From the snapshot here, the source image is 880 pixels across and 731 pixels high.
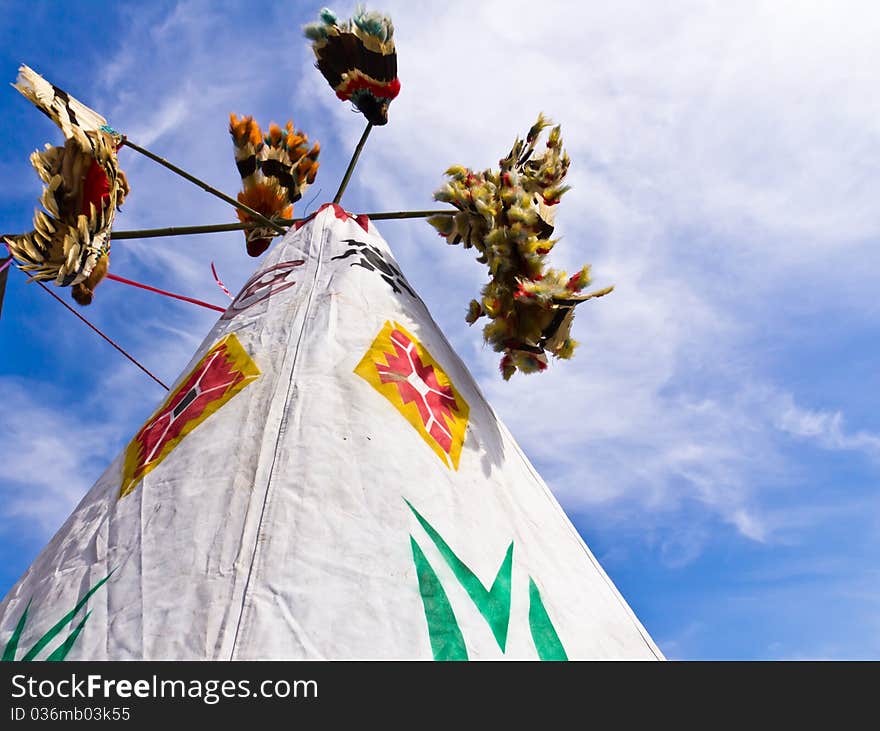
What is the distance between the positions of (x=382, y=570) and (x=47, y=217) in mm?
1968

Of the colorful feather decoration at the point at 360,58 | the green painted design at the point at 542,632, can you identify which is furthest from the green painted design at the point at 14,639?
the colorful feather decoration at the point at 360,58

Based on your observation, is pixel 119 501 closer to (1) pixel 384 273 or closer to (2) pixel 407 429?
(2) pixel 407 429

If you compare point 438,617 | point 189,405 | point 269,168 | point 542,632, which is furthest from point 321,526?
point 269,168

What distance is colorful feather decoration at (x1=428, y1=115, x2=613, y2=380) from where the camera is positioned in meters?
3.09

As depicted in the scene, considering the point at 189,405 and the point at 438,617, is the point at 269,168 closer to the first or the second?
the point at 189,405

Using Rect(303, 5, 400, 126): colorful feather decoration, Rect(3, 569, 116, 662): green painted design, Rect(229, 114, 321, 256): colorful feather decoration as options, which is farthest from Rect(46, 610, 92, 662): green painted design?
Rect(303, 5, 400, 126): colorful feather decoration

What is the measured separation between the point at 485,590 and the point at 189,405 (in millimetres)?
1266

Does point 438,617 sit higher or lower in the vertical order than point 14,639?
lower

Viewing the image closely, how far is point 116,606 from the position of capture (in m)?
2.08

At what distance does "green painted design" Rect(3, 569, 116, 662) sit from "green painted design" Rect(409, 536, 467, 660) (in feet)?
2.86

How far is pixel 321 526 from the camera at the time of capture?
218 cm

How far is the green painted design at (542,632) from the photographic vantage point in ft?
7.28

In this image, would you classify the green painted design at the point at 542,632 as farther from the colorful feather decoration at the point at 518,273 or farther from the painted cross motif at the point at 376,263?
the painted cross motif at the point at 376,263

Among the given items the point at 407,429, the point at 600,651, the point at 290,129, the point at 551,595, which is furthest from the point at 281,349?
the point at 290,129
